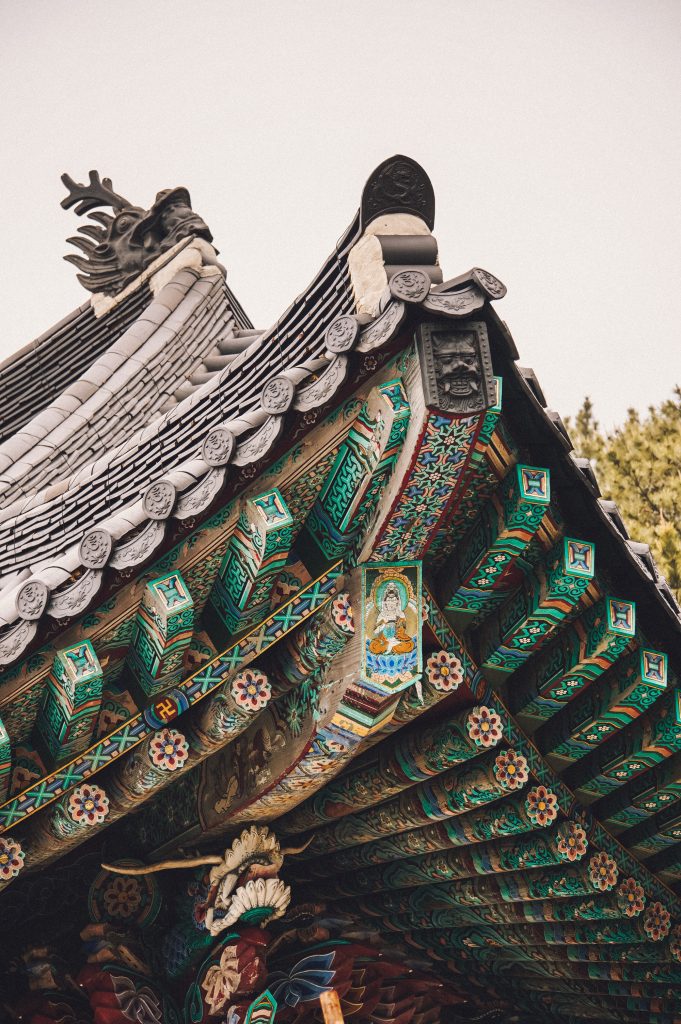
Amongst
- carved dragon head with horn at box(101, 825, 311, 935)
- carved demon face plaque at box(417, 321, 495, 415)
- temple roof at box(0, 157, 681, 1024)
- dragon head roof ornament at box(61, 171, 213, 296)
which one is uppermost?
dragon head roof ornament at box(61, 171, 213, 296)

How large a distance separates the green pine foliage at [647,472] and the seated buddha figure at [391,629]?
7.00m

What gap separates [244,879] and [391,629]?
1.54m

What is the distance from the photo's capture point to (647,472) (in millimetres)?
13461

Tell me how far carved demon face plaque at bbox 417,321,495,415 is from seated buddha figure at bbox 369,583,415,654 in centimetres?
85

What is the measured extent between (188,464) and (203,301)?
11.5 feet

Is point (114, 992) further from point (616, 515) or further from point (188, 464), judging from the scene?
point (616, 515)

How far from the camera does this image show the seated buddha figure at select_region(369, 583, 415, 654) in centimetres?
465

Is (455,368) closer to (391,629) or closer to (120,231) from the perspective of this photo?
(391,629)

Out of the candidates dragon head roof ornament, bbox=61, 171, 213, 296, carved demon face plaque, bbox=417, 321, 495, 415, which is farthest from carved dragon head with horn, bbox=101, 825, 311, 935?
dragon head roof ornament, bbox=61, 171, 213, 296

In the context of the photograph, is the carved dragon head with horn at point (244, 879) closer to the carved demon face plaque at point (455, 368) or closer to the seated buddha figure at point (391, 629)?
the seated buddha figure at point (391, 629)

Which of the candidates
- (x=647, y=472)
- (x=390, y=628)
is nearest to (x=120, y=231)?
(x=390, y=628)

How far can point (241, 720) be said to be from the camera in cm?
477

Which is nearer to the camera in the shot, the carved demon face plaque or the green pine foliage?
the carved demon face plaque

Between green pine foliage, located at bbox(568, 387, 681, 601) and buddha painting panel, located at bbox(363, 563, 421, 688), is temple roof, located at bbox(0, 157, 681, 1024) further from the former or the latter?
green pine foliage, located at bbox(568, 387, 681, 601)
